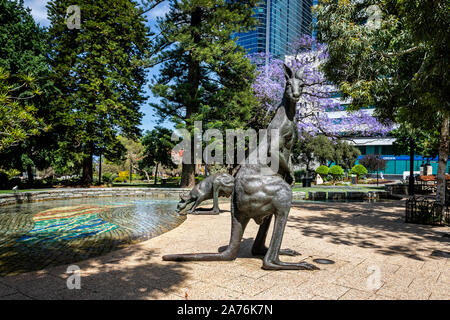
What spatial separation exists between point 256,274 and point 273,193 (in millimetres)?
1188

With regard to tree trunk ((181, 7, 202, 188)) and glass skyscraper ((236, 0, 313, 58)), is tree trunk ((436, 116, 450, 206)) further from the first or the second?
glass skyscraper ((236, 0, 313, 58))

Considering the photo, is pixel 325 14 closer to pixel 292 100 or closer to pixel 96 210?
pixel 292 100

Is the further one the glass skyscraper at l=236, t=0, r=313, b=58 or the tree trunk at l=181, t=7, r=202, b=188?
the glass skyscraper at l=236, t=0, r=313, b=58

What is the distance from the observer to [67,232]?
Answer: 22.6 ft

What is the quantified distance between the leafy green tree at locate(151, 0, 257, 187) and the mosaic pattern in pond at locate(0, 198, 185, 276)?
9.29 m

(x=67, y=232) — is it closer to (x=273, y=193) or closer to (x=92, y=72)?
(x=273, y=193)

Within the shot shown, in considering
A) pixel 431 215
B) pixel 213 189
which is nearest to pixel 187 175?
pixel 213 189

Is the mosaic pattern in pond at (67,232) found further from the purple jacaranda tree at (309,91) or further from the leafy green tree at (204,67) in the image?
the purple jacaranda tree at (309,91)

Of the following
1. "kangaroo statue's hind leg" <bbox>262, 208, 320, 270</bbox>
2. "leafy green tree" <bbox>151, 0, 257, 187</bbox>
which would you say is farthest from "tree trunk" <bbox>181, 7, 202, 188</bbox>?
"kangaroo statue's hind leg" <bbox>262, 208, 320, 270</bbox>

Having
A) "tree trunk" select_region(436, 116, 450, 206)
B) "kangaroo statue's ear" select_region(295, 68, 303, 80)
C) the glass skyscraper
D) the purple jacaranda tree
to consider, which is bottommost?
"tree trunk" select_region(436, 116, 450, 206)

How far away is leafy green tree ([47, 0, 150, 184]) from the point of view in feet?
64.3

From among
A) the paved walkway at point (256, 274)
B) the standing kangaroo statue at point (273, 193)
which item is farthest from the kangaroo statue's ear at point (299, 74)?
the paved walkway at point (256, 274)

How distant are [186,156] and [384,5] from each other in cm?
1308
